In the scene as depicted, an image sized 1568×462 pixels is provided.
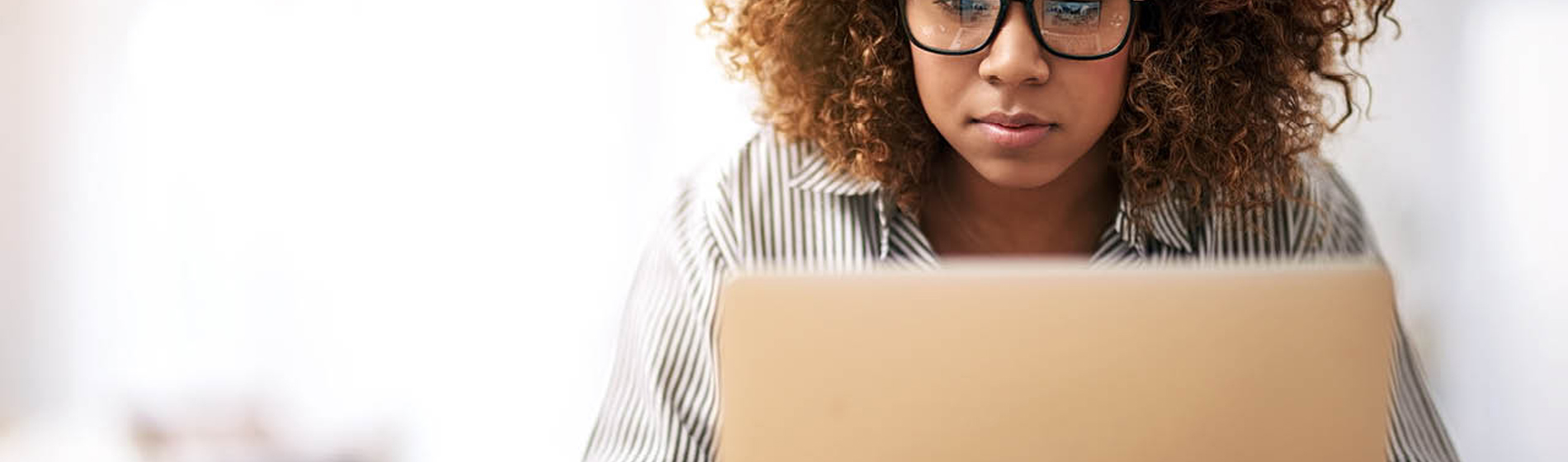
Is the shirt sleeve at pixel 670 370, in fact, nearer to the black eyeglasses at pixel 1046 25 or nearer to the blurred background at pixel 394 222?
the black eyeglasses at pixel 1046 25

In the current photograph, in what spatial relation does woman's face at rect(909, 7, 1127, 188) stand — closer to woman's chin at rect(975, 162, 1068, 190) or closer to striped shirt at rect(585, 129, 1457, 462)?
woman's chin at rect(975, 162, 1068, 190)

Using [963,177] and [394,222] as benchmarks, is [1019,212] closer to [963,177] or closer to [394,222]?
[963,177]

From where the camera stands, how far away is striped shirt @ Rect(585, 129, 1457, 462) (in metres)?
1.28

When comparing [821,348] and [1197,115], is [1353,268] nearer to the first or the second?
[821,348]

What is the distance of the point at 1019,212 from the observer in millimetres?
1345

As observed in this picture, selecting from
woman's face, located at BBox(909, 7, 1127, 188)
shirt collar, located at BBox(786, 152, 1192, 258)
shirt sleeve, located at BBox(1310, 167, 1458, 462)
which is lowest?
shirt sleeve, located at BBox(1310, 167, 1458, 462)

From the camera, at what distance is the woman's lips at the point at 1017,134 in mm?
1125

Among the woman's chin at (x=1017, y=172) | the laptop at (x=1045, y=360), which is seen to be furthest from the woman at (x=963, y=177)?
the laptop at (x=1045, y=360)

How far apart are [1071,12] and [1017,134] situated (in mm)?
114

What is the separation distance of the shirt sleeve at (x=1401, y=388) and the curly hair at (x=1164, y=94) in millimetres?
70

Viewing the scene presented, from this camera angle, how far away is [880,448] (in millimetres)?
646

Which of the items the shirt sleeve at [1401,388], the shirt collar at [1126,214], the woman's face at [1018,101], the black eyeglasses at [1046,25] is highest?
the black eyeglasses at [1046,25]

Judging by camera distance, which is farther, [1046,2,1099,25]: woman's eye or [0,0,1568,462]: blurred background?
[0,0,1568,462]: blurred background

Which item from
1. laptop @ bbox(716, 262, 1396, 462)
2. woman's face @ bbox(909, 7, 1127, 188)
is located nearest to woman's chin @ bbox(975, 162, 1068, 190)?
woman's face @ bbox(909, 7, 1127, 188)
